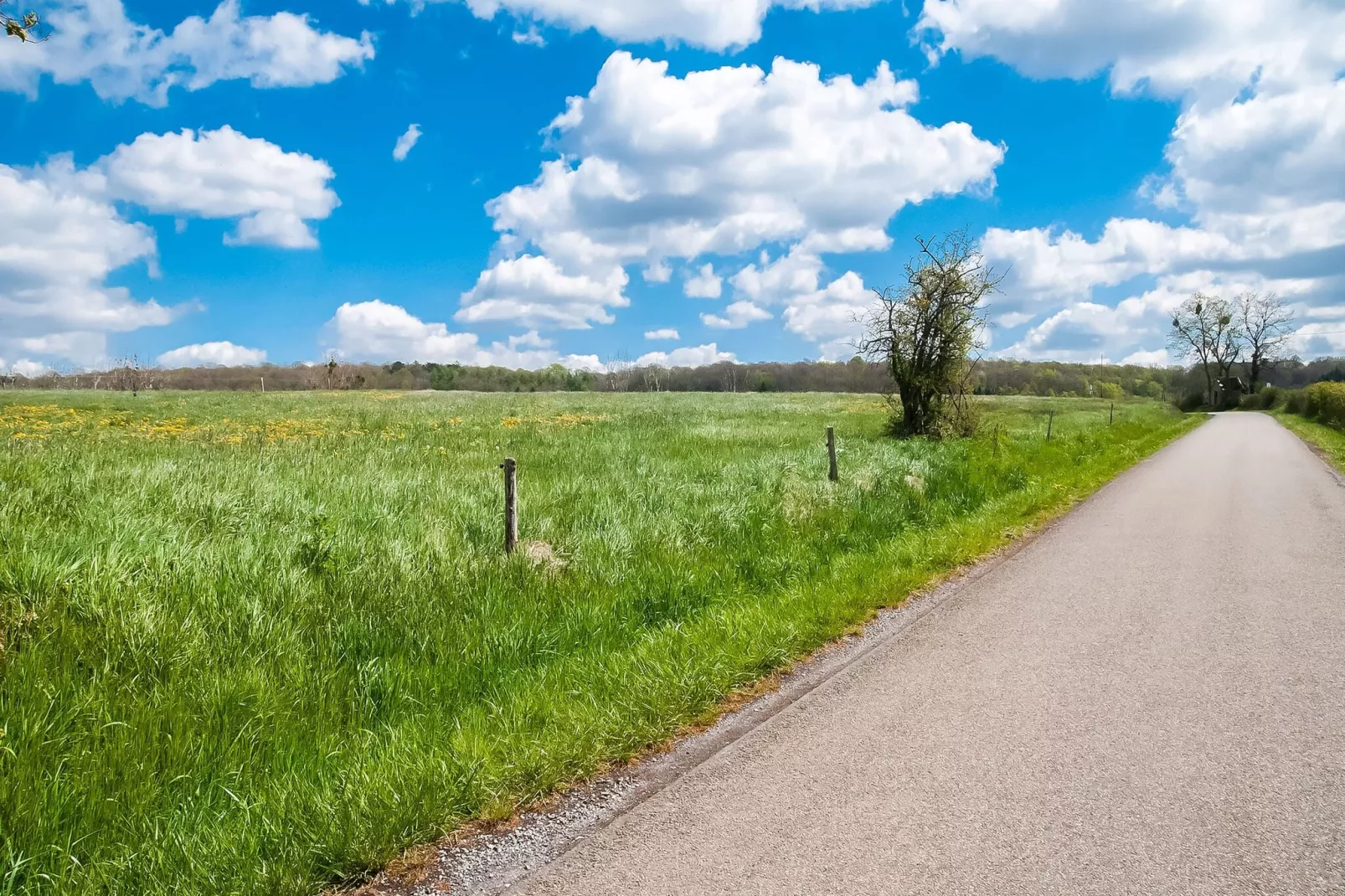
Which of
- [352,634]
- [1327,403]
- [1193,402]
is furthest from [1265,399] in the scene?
[352,634]

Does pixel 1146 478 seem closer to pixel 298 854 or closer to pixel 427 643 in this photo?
pixel 427 643

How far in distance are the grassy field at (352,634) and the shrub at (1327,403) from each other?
1658 inches

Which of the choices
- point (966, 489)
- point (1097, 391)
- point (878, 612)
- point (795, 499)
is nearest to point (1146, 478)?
point (966, 489)

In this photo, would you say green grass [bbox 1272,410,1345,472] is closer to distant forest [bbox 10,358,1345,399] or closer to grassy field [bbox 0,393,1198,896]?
grassy field [bbox 0,393,1198,896]

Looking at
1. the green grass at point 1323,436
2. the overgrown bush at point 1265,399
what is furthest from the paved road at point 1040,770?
the overgrown bush at point 1265,399

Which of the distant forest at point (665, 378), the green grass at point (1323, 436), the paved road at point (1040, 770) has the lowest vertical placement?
the paved road at point (1040, 770)

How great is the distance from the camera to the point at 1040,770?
3.97 meters

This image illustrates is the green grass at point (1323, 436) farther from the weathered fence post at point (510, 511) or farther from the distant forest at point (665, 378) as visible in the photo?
the distant forest at point (665, 378)

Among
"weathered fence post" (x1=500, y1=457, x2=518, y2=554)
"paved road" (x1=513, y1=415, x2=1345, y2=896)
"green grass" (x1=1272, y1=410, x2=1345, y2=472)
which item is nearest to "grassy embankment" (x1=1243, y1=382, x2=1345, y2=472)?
"green grass" (x1=1272, y1=410, x2=1345, y2=472)

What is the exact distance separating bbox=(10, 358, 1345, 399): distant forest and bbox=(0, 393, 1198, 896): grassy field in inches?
3229

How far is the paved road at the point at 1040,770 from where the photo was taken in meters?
3.17

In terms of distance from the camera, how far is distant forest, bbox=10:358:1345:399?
95062 millimetres

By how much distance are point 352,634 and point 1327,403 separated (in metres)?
59.2

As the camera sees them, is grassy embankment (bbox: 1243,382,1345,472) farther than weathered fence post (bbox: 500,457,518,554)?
Yes
